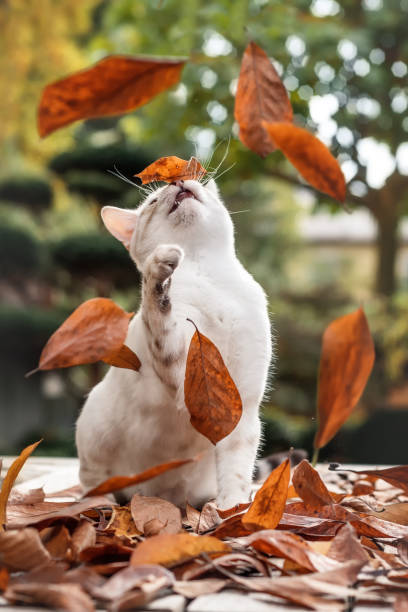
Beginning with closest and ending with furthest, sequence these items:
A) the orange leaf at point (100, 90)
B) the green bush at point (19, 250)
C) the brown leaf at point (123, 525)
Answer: the orange leaf at point (100, 90)
the brown leaf at point (123, 525)
the green bush at point (19, 250)

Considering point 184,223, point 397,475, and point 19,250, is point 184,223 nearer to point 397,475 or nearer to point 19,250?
point 397,475

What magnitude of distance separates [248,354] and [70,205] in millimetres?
7101

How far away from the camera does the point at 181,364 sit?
3.47 feet

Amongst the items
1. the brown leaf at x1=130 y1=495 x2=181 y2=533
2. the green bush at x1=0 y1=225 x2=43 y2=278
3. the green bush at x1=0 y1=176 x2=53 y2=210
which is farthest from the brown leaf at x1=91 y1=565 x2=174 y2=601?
the green bush at x1=0 y1=176 x2=53 y2=210

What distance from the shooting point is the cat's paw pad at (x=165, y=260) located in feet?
3.08

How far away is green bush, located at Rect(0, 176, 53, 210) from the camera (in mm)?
6469

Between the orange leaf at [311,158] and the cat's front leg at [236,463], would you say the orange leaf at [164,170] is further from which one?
the cat's front leg at [236,463]

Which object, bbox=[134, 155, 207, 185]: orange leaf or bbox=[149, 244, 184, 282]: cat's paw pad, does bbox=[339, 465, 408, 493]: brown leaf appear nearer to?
bbox=[149, 244, 184, 282]: cat's paw pad

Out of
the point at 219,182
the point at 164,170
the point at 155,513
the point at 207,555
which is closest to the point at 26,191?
the point at 219,182

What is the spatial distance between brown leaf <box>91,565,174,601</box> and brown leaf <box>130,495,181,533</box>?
22 cm

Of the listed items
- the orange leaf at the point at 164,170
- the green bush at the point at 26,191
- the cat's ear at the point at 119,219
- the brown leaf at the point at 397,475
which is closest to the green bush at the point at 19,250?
the green bush at the point at 26,191

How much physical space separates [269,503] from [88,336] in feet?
1.09

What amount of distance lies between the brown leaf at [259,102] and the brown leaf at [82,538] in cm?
54

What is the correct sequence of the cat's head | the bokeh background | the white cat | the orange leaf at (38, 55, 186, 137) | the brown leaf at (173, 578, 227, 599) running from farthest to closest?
the bokeh background
the cat's head
the white cat
the brown leaf at (173, 578, 227, 599)
the orange leaf at (38, 55, 186, 137)
